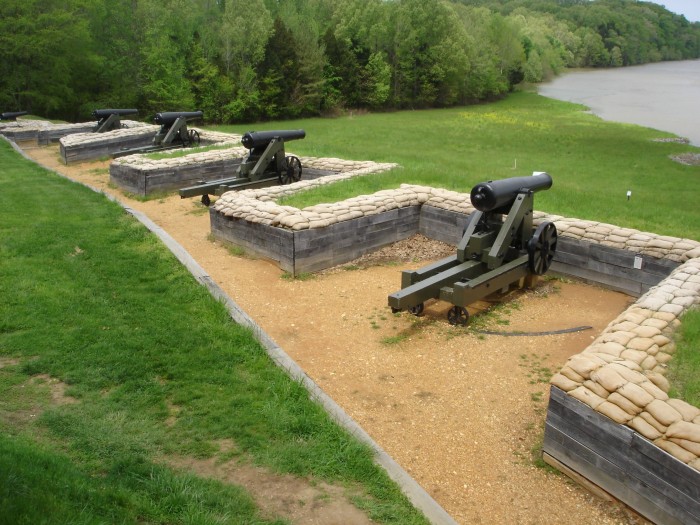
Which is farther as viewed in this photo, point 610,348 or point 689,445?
point 610,348

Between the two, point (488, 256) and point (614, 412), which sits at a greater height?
point (488, 256)

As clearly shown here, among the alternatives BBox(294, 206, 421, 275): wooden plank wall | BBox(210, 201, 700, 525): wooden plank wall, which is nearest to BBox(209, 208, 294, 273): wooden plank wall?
BBox(210, 201, 700, 525): wooden plank wall

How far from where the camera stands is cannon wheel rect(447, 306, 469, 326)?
22.3ft

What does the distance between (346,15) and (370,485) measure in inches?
1903

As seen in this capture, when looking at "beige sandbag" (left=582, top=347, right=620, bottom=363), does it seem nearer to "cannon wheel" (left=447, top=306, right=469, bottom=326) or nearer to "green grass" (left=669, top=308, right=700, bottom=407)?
"green grass" (left=669, top=308, right=700, bottom=407)

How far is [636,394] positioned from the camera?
4.10 meters

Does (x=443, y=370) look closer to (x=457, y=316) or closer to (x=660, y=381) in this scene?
(x=457, y=316)

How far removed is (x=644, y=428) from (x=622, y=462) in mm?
273

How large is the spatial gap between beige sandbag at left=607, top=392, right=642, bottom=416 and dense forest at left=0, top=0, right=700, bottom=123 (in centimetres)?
2903

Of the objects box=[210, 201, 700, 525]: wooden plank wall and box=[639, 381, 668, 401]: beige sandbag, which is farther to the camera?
box=[639, 381, 668, 401]: beige sandbag

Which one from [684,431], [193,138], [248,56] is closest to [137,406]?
[684,431]

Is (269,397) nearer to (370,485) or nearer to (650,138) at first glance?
(370,485)

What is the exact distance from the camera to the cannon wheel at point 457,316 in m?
6.80

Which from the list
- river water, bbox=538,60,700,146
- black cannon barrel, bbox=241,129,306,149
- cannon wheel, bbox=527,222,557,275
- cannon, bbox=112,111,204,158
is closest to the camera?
cannon wheel, bbox=527,222,557,275
